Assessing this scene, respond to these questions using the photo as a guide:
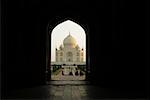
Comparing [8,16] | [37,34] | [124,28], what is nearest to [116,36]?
[124,28]

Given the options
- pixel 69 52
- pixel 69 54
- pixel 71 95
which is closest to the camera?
pixel 71 95

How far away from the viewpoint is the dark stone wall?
Answer: 1259 cm

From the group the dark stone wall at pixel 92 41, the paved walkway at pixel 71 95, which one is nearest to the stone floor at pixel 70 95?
the paved walkway at pixel 71 95

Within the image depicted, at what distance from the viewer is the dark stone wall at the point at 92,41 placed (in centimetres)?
1259

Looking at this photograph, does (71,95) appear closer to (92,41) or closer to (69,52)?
(92,41)

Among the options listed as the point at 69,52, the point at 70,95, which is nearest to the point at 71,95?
the point at 70,95

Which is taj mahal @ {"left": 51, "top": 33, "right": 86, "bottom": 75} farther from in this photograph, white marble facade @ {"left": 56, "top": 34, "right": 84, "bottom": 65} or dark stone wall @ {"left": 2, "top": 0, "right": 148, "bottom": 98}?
dark stone wall @ {"left": 2, "top": 0, "right": 148, "bottom": 98}

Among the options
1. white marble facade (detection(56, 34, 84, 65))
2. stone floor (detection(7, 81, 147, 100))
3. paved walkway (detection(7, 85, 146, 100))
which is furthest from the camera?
white marble facade (detection(56, 34, 84, 65))

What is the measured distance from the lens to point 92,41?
608 inches

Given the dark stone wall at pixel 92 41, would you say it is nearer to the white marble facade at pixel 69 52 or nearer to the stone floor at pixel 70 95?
the stone floor at pixel 70 95

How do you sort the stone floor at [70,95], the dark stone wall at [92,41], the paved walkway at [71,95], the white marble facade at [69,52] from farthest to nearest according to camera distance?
the white marble facade at [69,52] → the dark stone wall at [92,41] → the stone floor at [70,95] → the paved walkway at [71,95]

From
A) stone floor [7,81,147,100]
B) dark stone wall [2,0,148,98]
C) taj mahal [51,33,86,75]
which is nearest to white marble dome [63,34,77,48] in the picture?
taj mahal [51,33,86,75]

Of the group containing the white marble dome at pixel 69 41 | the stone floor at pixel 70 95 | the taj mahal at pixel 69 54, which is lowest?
the stone floor at pixel 70 95

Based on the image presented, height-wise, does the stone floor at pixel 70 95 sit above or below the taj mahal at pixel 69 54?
below
